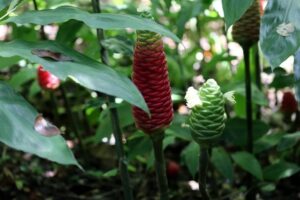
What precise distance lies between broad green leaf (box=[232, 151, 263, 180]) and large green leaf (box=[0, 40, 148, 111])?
0.96 m

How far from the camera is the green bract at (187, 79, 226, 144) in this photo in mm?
1174

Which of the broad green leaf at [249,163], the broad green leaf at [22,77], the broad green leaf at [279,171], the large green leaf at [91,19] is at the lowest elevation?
the broad green leaf at [279,171]

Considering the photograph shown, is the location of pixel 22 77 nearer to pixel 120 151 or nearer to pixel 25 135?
pixel 120 151

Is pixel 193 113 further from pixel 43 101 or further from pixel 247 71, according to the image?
pixel 43 101

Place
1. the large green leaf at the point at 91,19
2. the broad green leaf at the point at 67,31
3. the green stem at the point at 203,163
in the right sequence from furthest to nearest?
the broad green leaf at the point at 67,31
the green stem at the point at 203,163
the large green leaf at the point at 91,19

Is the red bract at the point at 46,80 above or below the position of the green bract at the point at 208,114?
below

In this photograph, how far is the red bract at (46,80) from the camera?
2.23m

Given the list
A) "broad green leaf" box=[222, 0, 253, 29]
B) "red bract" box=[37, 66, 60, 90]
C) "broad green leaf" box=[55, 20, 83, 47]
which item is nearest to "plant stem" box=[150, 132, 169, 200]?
"broad green leaf" box=[222, 0, 253, 29]

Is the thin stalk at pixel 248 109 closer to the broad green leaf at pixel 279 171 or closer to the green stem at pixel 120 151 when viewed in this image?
the broad green leaf at pixel 279 171

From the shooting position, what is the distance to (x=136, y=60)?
51.3 inches

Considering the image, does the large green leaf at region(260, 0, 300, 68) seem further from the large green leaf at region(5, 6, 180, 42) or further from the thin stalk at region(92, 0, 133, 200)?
the thin stalk at region(92, 0, 133, 200)

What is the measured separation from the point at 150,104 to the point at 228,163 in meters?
0.67

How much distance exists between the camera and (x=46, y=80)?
225cm

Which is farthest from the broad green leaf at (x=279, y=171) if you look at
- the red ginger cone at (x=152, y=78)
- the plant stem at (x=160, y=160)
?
the red ginger cone at (x=152, y=78)
